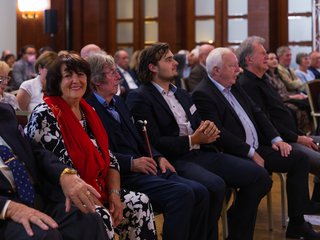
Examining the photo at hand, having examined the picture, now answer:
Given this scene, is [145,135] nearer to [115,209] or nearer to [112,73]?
[112,73]

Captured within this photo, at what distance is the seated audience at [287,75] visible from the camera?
946cm

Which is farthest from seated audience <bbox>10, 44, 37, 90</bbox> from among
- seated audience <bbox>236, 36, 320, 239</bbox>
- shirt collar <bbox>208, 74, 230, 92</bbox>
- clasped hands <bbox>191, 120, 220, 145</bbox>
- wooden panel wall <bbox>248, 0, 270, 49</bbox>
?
clasped hands <bbox>191, 120, 220, 145</bbox>

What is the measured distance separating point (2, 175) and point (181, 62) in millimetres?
7234

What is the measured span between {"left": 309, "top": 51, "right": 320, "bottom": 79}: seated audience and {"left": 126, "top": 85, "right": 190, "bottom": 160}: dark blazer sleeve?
7.06 meters

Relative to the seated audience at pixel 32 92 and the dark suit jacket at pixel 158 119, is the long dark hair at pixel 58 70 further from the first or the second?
the seated audience at pixel 32 92

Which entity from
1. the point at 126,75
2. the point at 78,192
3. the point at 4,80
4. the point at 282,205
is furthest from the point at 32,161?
the point at 126,75

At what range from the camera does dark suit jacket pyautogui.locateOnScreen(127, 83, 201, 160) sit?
3.82 m

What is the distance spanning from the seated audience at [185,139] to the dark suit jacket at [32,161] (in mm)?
1064

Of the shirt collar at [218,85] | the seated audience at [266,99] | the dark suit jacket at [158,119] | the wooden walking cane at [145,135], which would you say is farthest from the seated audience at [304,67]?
the wooden walking cane at [145,135]

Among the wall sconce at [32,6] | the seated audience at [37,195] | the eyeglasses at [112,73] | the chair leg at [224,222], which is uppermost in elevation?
the wall sconce at [32,6]

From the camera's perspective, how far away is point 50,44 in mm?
13203

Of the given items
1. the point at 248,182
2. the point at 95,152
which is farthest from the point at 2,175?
the point at 248,182

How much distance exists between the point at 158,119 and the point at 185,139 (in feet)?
0.64

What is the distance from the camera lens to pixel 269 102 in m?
4.87
